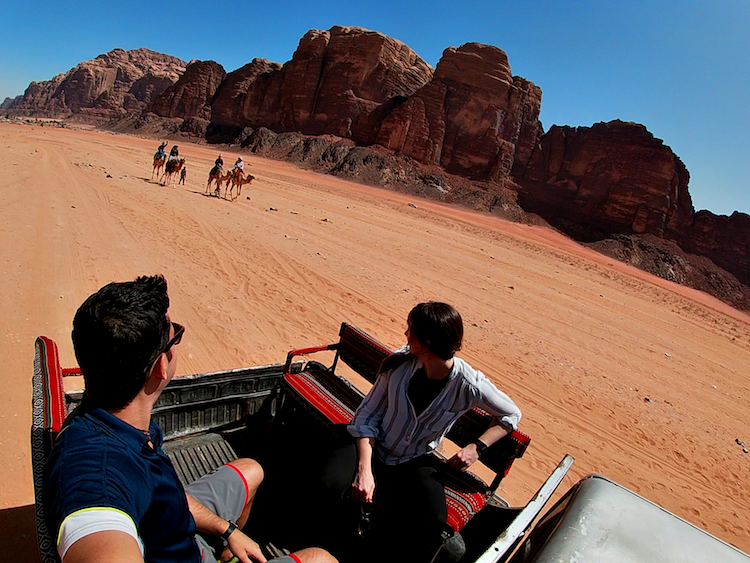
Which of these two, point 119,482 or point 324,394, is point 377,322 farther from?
point 119,482

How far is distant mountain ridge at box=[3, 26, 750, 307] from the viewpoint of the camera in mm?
51062

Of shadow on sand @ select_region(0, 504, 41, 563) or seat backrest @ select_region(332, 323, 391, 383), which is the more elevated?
seat backrest @ select_region(332, 323, 391, 383)

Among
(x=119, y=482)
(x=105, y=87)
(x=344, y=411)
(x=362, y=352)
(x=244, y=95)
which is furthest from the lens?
(x=105, y=87)

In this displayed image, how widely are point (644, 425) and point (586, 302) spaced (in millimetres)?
8380

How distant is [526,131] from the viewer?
6625 centimetres

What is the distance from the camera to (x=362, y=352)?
14.7 ft

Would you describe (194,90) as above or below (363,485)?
above

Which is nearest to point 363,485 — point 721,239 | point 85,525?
point 85,525

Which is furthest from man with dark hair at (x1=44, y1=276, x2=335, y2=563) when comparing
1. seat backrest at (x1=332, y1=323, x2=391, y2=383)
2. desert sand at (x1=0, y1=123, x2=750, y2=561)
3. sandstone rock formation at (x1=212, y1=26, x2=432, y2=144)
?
sandstone rock formation at (x1=212, y1=26, x2=432, y2=144)

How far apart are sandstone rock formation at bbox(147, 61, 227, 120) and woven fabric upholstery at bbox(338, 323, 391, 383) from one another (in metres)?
92.4

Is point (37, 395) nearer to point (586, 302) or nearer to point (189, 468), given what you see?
point (189, 468)

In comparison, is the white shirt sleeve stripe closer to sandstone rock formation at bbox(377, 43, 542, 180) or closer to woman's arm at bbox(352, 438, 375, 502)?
woman's arm at bbox(352, 438, 375, 502)

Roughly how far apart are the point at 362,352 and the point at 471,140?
59081mm

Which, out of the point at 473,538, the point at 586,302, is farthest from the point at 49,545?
the point at 586,302
